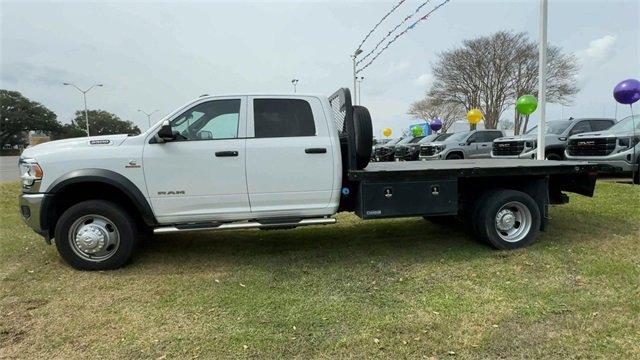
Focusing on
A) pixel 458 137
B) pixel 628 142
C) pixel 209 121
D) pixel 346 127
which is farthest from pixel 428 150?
pixel 209 121

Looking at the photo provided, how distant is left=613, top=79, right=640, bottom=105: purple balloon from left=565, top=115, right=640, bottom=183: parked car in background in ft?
1.51

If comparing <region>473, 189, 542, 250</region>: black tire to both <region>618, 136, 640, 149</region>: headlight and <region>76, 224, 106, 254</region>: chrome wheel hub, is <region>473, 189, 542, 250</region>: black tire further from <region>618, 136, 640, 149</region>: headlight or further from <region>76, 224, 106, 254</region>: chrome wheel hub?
<region>618, 136, 640, 149</region>: headlight

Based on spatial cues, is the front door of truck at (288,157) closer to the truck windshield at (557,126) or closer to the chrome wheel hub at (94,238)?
the chrome wheel hub at (94,238)

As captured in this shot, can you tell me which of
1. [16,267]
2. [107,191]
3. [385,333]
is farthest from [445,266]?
[16,267]

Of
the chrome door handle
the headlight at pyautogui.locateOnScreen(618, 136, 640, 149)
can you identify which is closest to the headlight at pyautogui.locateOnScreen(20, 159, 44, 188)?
the chrome door handle

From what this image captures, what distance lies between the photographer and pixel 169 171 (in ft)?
15.5

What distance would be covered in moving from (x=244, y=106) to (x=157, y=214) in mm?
1524

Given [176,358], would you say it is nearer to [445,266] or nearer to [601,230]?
[445,266]

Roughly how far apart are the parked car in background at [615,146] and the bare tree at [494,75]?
2574 centimetres

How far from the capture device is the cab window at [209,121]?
15.8 ft

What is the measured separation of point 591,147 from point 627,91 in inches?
72.2

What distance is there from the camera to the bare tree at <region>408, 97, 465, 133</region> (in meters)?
39.2

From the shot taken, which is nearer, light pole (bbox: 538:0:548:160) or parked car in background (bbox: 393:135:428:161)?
light pole (bbox: 538:0:548:160)

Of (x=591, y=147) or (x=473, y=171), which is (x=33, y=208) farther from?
(x=591, y=147)
